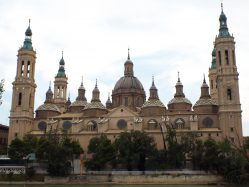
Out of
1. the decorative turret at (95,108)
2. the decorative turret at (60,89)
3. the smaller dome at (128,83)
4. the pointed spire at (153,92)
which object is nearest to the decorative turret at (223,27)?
the pointed spire at (153,92)

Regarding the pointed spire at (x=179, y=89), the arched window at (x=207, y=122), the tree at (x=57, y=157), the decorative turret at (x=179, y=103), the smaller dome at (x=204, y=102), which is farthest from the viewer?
the pointed spire at (x=179, y=89)

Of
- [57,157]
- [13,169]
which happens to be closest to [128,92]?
[57,157]

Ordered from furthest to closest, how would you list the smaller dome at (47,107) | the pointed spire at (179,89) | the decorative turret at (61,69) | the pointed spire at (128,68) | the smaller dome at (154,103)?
1. the decorative turret at (61,69)
2. the pointed spire at (128,68)
3. the smaller dome at (47,107)
4. the pointed spire at (179,89)
5. the smaller dome at (154,103)

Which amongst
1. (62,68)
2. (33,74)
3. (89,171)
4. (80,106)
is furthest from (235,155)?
(62,68)

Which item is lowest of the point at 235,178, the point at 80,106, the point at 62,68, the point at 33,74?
the point at 235,178

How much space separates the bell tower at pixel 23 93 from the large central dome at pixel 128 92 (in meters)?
17.6

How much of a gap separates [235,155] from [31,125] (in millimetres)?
42820

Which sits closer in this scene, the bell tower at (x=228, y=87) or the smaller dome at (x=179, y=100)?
the bell tower at (x=228, y=87)

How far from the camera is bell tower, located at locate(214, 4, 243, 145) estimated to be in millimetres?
61281

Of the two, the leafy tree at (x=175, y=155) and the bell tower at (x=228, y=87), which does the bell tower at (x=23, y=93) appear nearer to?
the leafy tree at (x=175, y=155)

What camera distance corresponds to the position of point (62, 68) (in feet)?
304

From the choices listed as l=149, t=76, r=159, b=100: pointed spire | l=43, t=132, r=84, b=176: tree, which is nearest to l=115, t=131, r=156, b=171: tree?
l=43, t=132, r=84, b=176: tree

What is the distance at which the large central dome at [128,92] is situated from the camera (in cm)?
7700

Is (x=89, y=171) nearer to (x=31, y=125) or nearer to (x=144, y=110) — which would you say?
(x=144, y=110)
